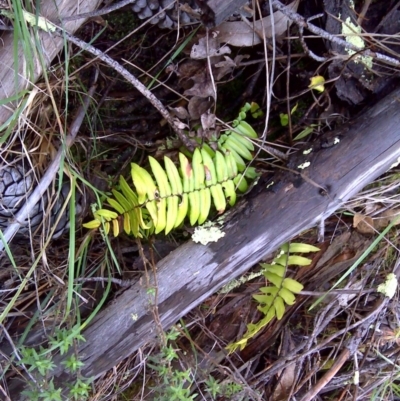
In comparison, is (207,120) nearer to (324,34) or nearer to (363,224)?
(324,34)

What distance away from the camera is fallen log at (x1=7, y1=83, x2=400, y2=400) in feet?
5.69

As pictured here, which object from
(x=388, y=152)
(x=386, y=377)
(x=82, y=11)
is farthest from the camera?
(x=386, y=377)

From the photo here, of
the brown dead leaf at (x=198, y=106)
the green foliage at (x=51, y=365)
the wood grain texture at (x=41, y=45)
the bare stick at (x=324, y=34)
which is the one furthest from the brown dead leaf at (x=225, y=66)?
the green foliage at (x=51, y=365)

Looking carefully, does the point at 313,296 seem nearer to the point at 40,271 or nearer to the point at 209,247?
the point at 209,247

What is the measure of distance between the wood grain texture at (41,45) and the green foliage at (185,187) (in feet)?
1.67

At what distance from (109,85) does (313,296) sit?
1422 millimetres

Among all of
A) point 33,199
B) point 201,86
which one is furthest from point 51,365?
point 201,86

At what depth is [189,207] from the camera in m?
1.79

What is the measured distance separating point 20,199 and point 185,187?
0.68 m

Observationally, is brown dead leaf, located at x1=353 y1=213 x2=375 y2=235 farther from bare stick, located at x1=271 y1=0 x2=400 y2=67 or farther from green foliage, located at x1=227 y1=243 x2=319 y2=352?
bare stick, located at x1=271 y1=0 x2=400 y2=67

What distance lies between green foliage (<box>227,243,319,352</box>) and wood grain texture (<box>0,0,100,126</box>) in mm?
1247

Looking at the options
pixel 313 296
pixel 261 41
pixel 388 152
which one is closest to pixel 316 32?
pixel 261 41

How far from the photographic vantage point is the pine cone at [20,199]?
1.75 m

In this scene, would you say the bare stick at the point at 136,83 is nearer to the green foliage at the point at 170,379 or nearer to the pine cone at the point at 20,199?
the pine cone at the point at 20,199
